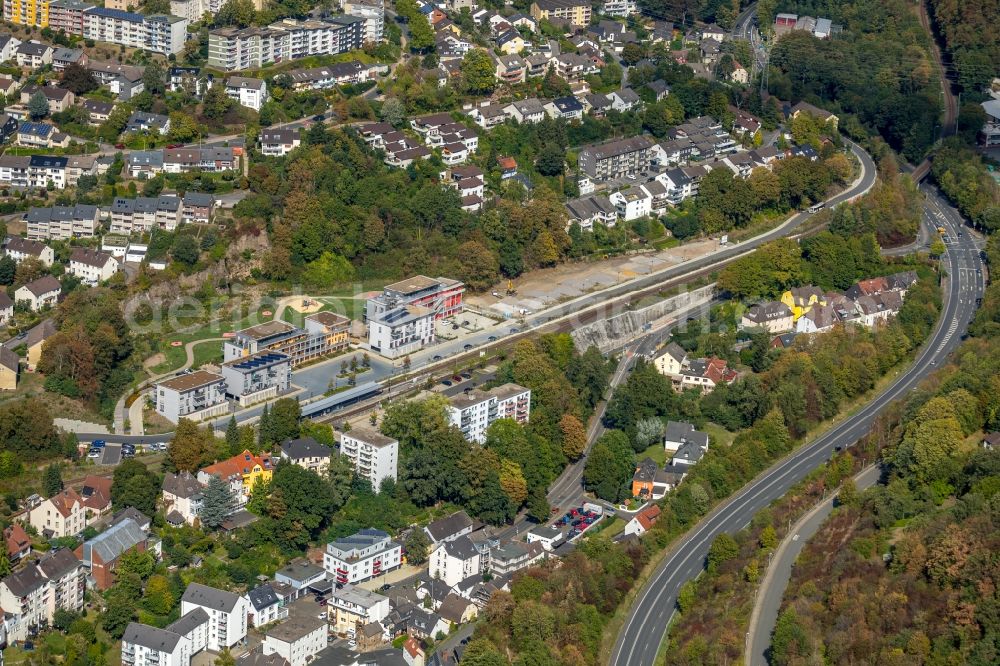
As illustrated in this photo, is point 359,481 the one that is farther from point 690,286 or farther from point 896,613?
point 690,286

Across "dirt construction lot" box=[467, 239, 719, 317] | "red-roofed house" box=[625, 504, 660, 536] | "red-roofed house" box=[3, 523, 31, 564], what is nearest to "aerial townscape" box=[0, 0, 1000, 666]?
"red-roofed house" box=[3, 523, 31, 564]

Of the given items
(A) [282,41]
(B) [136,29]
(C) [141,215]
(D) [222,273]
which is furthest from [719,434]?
(B) [136,29]

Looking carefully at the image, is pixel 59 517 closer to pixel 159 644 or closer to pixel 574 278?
pixel 159 644

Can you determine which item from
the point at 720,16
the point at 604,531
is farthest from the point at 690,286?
the point at 720,16

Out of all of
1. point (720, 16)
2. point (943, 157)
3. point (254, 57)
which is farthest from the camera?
point (720, 16)

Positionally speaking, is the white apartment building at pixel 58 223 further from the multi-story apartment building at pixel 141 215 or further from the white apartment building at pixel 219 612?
the white apartment building at pixel 219 612

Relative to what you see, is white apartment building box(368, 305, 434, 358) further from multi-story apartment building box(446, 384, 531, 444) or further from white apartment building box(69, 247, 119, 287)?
white apartment building box(69, 247, 119, 287)

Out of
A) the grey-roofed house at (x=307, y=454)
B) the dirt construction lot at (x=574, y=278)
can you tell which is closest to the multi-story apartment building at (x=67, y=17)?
the dirt construction lot at (x=574, y=278)
